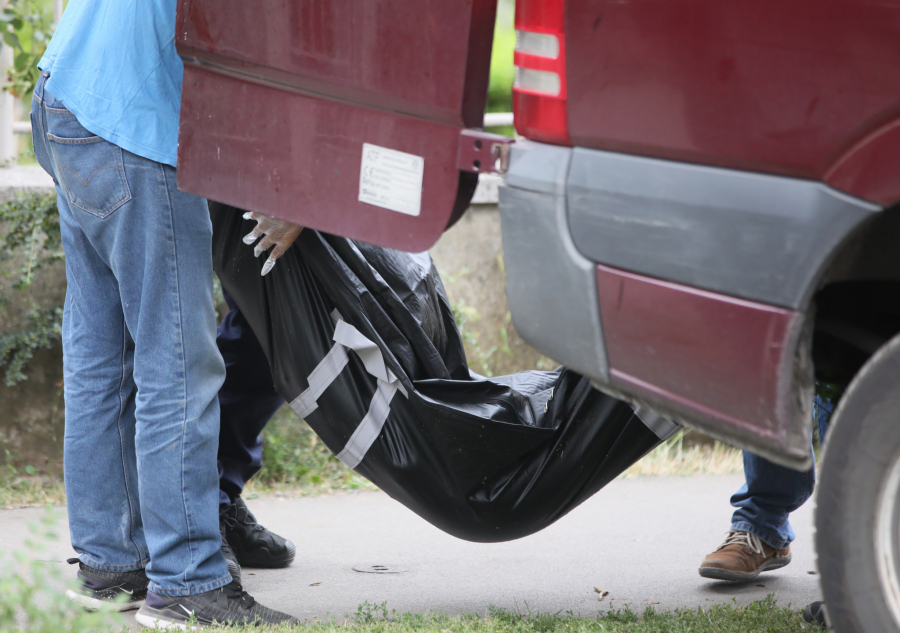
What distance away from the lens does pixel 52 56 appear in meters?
2.22

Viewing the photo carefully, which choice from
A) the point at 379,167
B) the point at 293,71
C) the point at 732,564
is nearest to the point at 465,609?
the point at 732,564

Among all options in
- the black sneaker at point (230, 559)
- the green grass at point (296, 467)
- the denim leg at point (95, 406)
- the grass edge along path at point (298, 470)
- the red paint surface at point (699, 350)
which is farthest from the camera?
the green grass at point (296, 467)

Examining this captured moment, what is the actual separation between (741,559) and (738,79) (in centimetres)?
175

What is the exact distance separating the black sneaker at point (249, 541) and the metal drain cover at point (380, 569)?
0.80ft

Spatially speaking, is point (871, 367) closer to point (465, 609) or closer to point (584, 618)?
point (584, 618)

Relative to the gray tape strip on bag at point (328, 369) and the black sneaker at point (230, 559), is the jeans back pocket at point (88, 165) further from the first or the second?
the black sneaker at point (230, 559)

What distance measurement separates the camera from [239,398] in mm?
2775

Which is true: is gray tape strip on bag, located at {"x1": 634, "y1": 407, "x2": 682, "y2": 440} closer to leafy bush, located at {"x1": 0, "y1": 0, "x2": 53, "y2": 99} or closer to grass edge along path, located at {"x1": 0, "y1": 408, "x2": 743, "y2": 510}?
grass edge along path, located at {"x1": 0, "y1": 408, "x2": 743, "y2": 510}

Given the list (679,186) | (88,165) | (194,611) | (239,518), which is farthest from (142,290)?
(679,186)

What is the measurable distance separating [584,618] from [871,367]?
1251 millimetres

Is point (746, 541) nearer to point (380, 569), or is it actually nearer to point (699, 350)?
point (380, 569)

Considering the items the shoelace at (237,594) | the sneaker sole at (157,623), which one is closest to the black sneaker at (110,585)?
the sneaker sole at (157,623)

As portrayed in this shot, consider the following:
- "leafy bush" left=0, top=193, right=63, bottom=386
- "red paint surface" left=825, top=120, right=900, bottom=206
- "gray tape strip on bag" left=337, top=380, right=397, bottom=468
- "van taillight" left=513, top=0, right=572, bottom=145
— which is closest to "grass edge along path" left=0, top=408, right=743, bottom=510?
"leafy bush" left=0, top=193, right=63, bottom=386

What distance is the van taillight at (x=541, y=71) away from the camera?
162 cm
